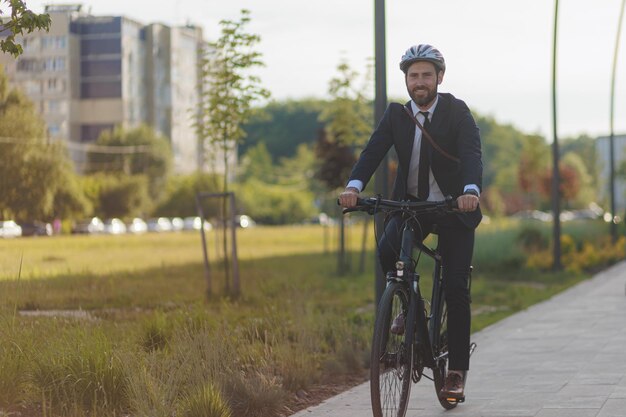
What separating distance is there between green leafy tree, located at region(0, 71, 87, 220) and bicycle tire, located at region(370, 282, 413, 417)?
6730 mm

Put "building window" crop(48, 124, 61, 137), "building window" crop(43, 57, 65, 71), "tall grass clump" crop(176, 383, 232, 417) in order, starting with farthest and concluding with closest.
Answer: "building window" crop(43, 57, 65, 71) → "building window" crop(48, 124, 61, 137) → "tall grass clump" crop(176, 383, 232, 417)

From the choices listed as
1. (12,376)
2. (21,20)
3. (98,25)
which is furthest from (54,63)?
(12,376)

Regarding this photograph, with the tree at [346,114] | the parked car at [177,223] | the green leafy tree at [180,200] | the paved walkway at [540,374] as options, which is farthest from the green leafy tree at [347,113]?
the parked car at [177,223]

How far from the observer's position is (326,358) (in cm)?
932

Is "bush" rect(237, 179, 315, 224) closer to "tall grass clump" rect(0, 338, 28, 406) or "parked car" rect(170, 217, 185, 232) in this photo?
"parked car" rect(170, 217, 185, 232)

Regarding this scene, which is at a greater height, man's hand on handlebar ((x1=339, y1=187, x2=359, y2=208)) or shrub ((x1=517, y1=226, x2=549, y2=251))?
man's hand on handlebar ((x1=339, y1=187, x2=359, y2=208))

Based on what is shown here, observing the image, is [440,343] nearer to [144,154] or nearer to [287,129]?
[144,154]

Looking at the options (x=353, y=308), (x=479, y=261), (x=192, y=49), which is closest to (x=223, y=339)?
(x=353, y=308)

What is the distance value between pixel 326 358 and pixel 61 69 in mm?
8118

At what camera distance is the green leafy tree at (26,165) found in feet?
39.9

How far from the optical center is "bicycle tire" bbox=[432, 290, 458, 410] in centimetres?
685

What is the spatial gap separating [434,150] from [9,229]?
6635 millimetres

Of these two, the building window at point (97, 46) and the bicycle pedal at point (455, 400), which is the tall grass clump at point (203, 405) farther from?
the building window at point (97, 46)

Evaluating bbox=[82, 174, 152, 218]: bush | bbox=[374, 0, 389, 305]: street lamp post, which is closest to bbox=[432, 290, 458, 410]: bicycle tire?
bbox=[374, 0, 389, 305]: street lamp post
